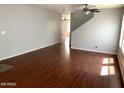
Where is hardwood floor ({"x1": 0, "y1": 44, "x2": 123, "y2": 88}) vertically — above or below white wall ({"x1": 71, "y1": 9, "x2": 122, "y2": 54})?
below

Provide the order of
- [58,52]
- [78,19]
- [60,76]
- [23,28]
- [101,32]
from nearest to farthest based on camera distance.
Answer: [60,76]
[23,28]
[58,52]
[101,32]
[78,19]

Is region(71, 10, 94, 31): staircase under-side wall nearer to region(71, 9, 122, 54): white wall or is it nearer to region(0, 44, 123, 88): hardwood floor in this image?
region(71, 9, 122, 54): white wall

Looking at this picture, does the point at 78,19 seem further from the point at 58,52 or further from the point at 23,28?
the point at 23,28

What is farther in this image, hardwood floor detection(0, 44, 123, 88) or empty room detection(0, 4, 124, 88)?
empty room detection(0, 4, 124, 88)

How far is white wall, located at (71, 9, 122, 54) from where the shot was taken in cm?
576

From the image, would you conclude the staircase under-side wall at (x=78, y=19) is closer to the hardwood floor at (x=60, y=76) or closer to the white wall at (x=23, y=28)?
the white wall at (x=23, y=28)

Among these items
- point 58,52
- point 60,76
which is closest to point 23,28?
point 58,52

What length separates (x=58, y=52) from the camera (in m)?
5.92

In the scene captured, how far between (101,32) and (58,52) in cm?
258

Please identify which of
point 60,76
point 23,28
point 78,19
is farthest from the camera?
point 78,19

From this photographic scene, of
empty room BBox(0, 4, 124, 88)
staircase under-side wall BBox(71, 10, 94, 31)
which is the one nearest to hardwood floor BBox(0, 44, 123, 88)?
empty room BBox(0, 4, 124, 88)

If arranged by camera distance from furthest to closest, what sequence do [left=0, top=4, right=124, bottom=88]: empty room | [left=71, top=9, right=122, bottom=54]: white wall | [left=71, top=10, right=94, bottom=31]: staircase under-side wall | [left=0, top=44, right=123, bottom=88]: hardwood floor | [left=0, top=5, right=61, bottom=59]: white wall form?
1. [left=71, top=10, right=94, bottom=31]: staircase under-side wall
2. [left=71, top=9, right=122, bottom=54]: white wall
3. [left=0, top=5, right=61, bottom=59]: white wall
4. [left=0, top=4, right=124, bottom=88]: empty room
5. [left=0, top=44, right=123, bottom=88]: hardwood floor
